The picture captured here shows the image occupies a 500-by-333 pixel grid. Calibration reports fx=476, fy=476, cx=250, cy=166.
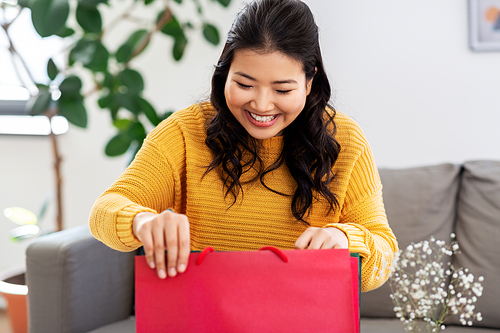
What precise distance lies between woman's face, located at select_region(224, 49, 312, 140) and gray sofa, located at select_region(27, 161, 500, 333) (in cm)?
70

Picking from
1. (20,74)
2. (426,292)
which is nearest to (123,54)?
(20,74)

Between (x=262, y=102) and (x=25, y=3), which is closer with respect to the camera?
(x=262, y=102)

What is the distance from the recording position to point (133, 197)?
104 centimetres

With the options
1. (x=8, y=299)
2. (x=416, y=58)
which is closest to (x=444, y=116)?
(x=416, y=58)

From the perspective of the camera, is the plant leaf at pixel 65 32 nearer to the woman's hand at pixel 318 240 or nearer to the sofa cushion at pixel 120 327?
the sofa cushion at pixel 120 327

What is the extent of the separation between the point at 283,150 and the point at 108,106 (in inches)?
39.4

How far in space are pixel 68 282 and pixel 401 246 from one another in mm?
1026

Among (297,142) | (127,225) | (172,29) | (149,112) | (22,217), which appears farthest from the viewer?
(22,217)

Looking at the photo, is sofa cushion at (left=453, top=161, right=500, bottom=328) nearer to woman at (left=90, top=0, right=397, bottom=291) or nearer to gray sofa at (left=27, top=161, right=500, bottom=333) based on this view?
gray sofa at (left=27, top=161, right=500, bottom=333)

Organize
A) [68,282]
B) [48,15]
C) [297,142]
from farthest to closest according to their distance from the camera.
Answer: [48,15]
[68,282]
[297,142]

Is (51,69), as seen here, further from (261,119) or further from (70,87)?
(261,119)

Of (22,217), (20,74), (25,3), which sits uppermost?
(25,3)

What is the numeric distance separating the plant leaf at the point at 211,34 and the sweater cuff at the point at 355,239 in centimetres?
134

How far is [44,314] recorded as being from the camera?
132 centimetres
